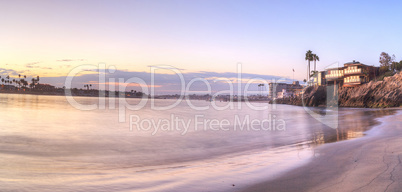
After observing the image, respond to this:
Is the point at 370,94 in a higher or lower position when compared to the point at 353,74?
lower

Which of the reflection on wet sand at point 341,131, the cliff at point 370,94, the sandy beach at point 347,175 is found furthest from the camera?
the cliff at point 370,94

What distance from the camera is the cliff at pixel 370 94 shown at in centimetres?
6117

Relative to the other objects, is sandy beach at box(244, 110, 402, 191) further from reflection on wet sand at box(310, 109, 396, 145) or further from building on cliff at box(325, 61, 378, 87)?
building on cliff at box(325, 61, 378, 87)

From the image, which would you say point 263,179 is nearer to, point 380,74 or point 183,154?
point 183,154

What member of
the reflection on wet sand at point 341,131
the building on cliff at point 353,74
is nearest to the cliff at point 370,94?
the building on cliff at point 353,74

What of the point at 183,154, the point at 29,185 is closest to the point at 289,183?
the point at 29,185

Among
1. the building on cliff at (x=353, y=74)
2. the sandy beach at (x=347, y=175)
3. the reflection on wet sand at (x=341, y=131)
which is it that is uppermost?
the building on cliff at (x=353, y=74)

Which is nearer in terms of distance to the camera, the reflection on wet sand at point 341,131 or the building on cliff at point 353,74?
the reflection on wet sand at point 341,131

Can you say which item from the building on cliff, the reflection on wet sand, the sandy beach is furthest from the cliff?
the sandy beach

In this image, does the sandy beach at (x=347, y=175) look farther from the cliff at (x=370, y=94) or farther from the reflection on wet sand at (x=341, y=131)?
the cliff at (x=370, y=94)

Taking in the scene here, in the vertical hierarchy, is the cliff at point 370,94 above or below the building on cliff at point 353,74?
below

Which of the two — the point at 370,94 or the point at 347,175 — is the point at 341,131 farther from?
the point at 370,94

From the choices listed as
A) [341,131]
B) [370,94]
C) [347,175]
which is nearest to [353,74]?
[370,94]

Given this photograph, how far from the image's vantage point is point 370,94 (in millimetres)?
69938
